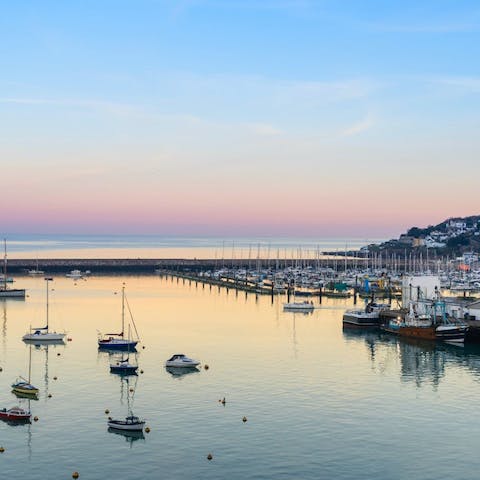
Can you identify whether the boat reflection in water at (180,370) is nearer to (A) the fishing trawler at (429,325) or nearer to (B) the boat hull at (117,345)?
(B) the boat hull at (117,345)

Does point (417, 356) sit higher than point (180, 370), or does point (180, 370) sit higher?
point (180, 370)

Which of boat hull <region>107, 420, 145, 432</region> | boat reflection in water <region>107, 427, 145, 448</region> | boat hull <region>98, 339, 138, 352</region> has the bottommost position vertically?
boat reflection in water <region>107, 427, 145, 448</region>

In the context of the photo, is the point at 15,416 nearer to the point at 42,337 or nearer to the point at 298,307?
the point at 42,337

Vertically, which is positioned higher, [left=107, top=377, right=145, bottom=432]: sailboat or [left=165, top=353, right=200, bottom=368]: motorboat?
[left=165, top=353, right=200, bottom=368]: motorboat

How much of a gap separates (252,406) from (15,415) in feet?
57.4

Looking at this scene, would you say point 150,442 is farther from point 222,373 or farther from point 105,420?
point 222,373

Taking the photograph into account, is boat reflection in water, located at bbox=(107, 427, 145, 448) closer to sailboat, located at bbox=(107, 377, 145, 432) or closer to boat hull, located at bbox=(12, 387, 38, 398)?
sailboat, located at bbox=(107, 377, 145, 432)

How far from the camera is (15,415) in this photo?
54812 millimetres

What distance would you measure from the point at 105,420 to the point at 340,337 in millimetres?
50111

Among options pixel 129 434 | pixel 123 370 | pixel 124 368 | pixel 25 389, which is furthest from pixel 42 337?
pixel 129 434

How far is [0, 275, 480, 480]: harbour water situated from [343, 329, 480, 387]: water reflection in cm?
24

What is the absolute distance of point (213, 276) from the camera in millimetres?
198500

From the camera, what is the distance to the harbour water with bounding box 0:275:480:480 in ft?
154

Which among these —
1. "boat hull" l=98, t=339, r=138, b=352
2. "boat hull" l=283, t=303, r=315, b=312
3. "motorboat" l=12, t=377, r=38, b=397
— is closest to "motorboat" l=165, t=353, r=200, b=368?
"boat hull" l=98, t=339, r=138, b=352
